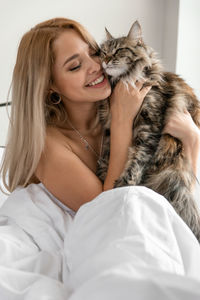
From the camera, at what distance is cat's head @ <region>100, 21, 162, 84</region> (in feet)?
5.83

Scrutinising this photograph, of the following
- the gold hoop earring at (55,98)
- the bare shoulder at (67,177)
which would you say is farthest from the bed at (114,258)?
the gold hoop earring at (55,98)

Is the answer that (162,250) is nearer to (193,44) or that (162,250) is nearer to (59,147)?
(59,147)

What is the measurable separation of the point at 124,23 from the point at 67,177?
2.21m

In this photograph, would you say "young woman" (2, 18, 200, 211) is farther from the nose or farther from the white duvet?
the white duvet

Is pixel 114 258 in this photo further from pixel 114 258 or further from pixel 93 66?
pixel 93 66

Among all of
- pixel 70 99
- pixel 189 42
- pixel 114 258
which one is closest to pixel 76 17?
pixel 189 42

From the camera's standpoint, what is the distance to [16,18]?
9.64ft

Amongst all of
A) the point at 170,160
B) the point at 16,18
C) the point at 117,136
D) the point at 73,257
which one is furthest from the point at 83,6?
the point at 73,257

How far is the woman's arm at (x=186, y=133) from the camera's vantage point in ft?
5.55

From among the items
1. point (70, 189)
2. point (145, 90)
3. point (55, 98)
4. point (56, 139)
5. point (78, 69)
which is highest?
point (78, 69)

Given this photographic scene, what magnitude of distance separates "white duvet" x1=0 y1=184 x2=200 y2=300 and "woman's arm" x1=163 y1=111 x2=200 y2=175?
0.58 metres

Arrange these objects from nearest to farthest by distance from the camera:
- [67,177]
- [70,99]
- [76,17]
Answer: [67,177] → [70,99] → [76,17]

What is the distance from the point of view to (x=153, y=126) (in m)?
1.72

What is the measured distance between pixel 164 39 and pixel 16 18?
1448mm
